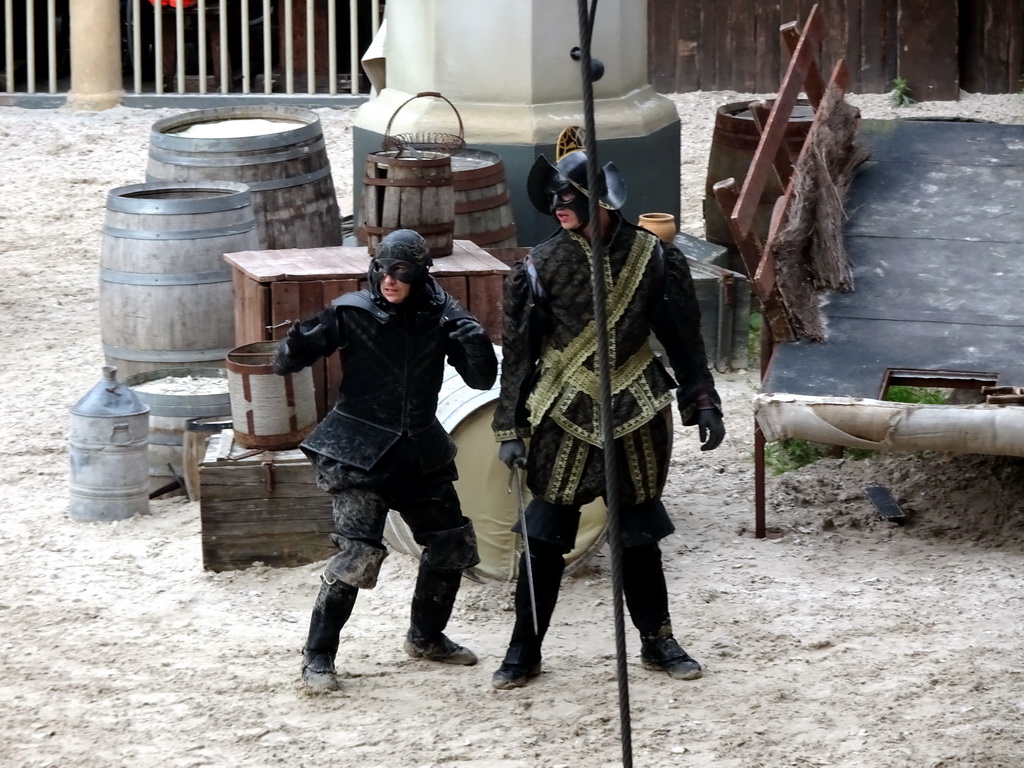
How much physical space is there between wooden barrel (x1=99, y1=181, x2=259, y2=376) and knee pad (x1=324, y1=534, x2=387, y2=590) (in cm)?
213

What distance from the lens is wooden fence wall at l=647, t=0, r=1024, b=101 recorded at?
11867mm

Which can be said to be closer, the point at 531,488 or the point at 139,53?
the point at 531,488

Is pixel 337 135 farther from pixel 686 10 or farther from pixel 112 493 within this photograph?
pixel 112 493

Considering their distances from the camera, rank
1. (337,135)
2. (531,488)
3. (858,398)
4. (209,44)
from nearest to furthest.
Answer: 1. (531,488)
2. (858,398)
3. (337,135)
4. (209,44)

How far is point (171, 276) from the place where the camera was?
Result: 608cm

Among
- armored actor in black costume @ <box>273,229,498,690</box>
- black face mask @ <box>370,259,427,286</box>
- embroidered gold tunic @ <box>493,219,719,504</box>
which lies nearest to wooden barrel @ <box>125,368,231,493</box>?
armored actor in black costume @ <box>273,229,498,690</box>

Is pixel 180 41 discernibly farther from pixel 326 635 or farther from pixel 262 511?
pixel 326 635

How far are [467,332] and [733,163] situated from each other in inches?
168

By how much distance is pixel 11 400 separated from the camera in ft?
23.2

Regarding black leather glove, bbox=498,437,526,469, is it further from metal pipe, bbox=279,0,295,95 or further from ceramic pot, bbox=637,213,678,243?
metal pipe, bbox=279,0,295,95

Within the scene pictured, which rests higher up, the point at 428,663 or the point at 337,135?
the point at 337,135

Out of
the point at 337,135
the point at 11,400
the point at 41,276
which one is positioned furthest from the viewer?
the point at 337,135

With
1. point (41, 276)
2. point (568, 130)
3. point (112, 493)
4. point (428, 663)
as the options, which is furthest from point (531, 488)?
point (41, 276)

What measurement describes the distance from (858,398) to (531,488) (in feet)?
3.73
